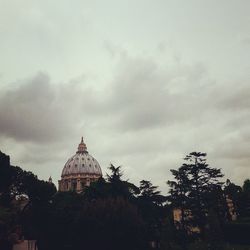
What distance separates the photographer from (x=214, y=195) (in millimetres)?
57031

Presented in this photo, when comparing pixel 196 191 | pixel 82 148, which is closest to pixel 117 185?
pixel 196 191

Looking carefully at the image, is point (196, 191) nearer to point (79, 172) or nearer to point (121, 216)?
point (121, 216)

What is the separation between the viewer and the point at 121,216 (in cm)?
4262

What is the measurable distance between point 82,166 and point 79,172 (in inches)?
154

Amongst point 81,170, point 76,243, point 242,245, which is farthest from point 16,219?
point 81,170

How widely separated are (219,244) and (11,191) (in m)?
30.9

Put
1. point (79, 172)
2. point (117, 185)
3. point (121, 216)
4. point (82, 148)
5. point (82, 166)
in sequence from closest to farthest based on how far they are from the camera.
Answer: point (121, 216) < point (117, 185) < point (79, 172) < point (82, 166) < point (82, 148)

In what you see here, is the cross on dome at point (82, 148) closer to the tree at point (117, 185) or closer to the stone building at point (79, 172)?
the stone building at point (79, 172)

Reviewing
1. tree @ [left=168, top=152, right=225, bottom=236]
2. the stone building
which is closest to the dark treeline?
tree @ [left=168, top=152, right=225, bottom=236]

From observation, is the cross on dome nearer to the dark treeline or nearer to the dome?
the dome

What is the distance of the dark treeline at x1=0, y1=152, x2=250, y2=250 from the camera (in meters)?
42.5

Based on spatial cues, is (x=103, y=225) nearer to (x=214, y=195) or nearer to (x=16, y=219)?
(x=16, y=219)

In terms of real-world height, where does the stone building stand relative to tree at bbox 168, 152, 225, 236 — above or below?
above

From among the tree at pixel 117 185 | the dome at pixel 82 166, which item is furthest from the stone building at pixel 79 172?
the tree at pixel 117 185
